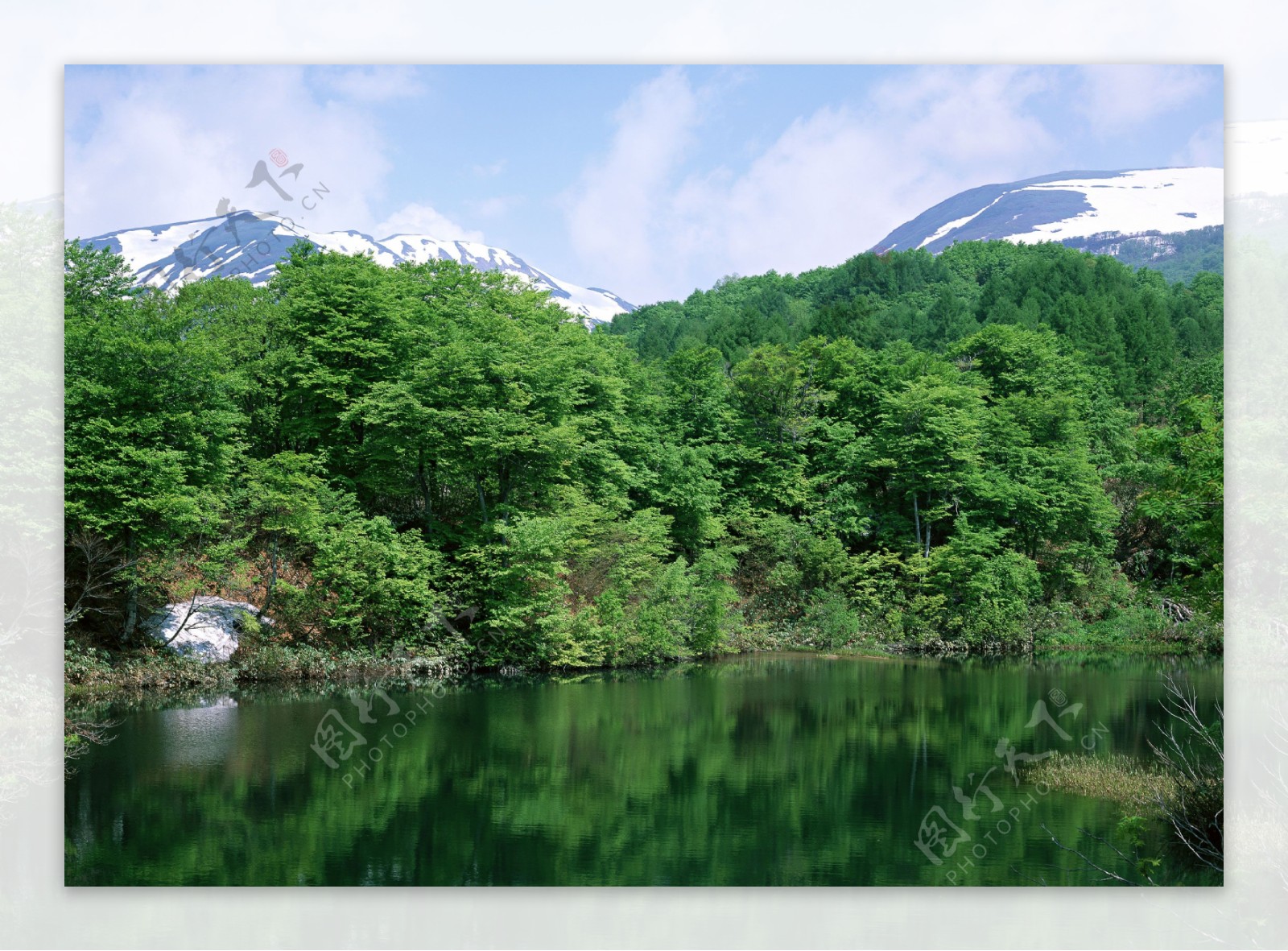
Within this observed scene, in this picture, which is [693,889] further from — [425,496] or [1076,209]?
[425,496]

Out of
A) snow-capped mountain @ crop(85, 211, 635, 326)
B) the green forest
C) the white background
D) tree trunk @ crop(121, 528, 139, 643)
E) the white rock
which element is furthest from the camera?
the white rock

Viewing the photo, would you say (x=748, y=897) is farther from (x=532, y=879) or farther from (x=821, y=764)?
(x=821, y=764)

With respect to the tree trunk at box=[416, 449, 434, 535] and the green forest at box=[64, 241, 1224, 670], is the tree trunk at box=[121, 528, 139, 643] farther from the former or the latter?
the tree trunk at box=[416, 449, 434, 535]

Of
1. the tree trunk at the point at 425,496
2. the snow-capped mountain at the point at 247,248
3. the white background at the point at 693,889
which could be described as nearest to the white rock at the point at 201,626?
the tree trunk at the point at 425,496

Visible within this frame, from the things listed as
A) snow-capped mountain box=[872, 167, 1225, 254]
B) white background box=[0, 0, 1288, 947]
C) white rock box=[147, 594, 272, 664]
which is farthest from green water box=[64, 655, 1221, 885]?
Answer: snow-capped mountain box=[872, 167, 1225, 254]

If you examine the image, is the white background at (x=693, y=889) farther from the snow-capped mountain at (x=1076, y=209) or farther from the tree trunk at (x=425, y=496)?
the tree trunk at (x=425, y=496)

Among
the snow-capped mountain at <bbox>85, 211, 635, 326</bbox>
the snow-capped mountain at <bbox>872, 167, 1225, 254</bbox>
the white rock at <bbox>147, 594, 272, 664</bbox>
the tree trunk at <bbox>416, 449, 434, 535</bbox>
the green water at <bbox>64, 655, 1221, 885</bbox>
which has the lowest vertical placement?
the green water at <bbox>64, 655, 1221, 885</bbox>
